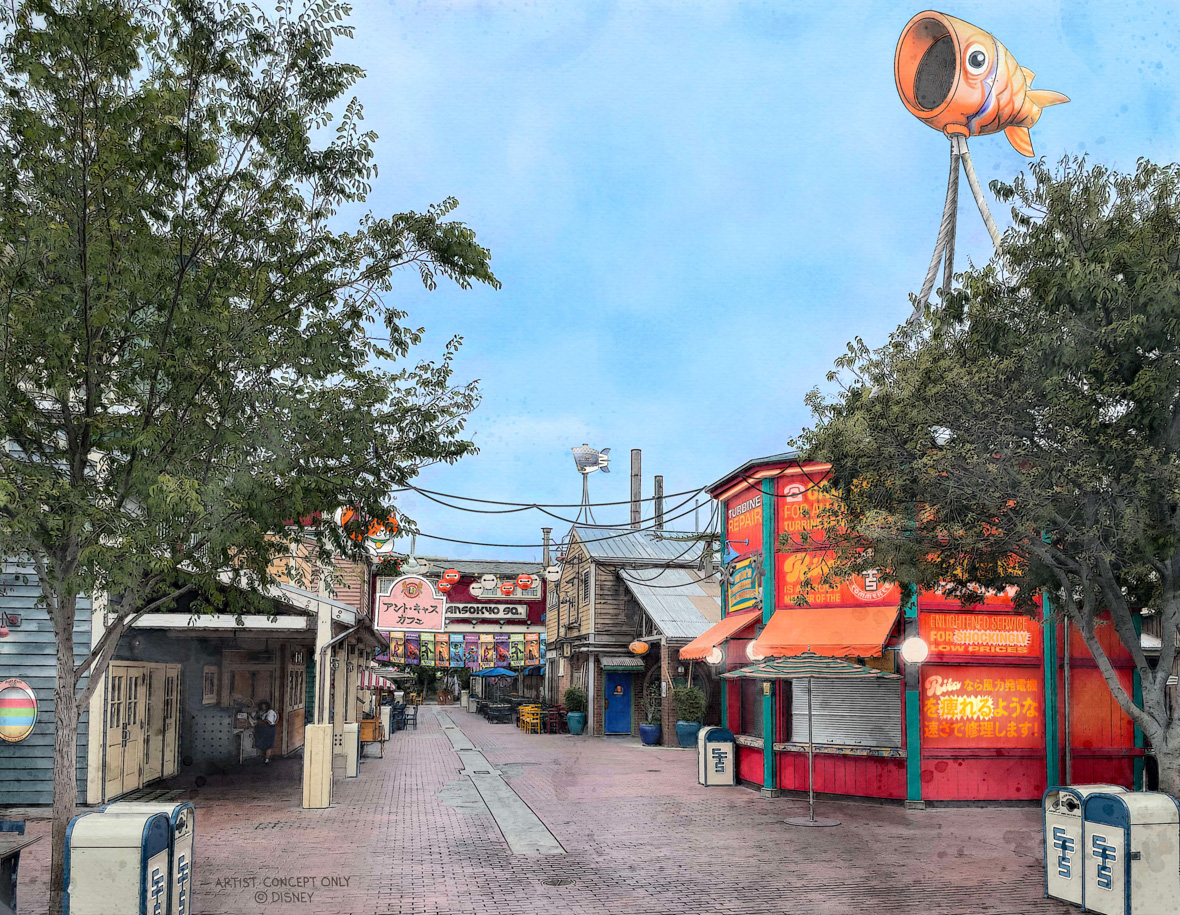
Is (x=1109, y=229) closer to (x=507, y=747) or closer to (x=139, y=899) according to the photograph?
(x=139, y=899)

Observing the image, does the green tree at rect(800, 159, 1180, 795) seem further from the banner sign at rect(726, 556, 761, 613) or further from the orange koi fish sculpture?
the orange koi fish sculpture

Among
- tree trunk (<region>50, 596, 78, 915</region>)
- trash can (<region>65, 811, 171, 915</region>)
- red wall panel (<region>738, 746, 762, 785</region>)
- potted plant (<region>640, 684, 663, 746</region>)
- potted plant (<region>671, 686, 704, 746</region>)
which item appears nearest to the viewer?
trash can (<region>65, 811, 171, 915</region>)

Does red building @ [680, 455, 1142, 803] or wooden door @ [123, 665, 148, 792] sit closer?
red building @ [680, 455, 1142, 803]

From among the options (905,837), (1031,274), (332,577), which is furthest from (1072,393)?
(332,577)

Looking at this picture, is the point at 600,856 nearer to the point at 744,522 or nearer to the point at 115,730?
the point at 115,730

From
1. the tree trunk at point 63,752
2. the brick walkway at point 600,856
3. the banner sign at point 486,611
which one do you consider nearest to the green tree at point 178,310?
the tree trunk at point 63,752

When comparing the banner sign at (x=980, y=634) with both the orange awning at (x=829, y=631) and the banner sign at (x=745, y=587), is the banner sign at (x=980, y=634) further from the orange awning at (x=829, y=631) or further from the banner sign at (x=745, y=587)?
the banner sign at (x=745, y=587)

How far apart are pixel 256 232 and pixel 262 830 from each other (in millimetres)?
8267

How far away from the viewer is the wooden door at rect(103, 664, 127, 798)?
50.2 ft

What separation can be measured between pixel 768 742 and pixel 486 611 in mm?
30786

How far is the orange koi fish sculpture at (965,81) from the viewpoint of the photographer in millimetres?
19000

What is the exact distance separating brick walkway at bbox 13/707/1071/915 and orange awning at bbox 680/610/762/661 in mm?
2641

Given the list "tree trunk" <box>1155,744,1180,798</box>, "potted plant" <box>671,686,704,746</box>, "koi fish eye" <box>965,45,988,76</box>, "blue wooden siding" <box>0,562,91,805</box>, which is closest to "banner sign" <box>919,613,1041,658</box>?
"tree trunk" <box>1155,744,1180,798</box>

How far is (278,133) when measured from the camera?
357 inches
